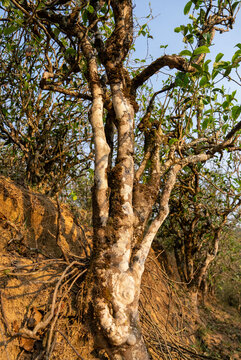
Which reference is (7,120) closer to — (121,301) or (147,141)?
(147,141)

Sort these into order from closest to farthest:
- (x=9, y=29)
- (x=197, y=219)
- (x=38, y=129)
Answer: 1. (x=9, y=29)
2. (x=38, y=129)
3. (x=197, y=219)

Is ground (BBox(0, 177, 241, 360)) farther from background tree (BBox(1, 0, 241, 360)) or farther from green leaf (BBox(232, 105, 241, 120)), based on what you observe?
green leaf (BBox(232, 105, 241, 120))

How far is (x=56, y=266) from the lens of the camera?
9.26 ft

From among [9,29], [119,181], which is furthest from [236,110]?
[9,29]

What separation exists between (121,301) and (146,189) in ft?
4.12

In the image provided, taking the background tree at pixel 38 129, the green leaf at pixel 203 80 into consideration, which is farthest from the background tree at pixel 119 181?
the background tree at pixel 38 129

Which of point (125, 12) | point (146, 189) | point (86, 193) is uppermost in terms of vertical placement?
point (125, 12)

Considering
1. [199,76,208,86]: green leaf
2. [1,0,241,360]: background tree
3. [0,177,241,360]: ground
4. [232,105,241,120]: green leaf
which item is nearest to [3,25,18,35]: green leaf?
[1,0,241,360]: background tree

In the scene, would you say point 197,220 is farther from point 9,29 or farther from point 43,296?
point 9,29

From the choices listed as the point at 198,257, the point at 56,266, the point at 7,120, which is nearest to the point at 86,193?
the point at 7,120

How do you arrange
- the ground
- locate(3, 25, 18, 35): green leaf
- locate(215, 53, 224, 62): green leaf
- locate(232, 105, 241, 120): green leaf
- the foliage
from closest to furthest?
the ground
locate(3, 25, 18, 35): green leaf
locate(215, 53, 224, 62): green leaf
locate(232, 105, 241, 120): green leaf
the foliage

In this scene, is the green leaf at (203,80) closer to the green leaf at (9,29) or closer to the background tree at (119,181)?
the background tree at (119,181)

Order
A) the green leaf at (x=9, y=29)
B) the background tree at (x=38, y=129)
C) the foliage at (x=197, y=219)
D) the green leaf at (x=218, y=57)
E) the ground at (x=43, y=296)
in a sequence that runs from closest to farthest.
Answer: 1. the ground at (x=43, y=296)
2. the green leaf at (x=9, y=29)
3. the green leaf at (x=218, y=57)
4. the background tree at (x=38, y=129)
5. the foliage at (x=197, y=219)

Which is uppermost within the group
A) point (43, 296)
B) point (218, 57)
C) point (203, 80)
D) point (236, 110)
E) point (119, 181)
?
point (218, 57)
